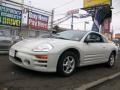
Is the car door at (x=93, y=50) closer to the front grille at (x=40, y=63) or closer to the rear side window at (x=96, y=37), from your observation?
the rear side window at (x=96, y=37)

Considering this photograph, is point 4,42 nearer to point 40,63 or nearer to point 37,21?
point 40,63

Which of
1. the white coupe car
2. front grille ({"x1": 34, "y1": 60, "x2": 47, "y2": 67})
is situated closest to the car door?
the white coupe car

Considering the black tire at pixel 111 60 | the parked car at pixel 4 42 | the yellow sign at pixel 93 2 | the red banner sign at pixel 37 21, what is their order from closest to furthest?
the black tire at pixel 111 60
the parked car at pixel 4 42
the red banner sign at pixel 37 21
the yellow sign at pixel 93 2

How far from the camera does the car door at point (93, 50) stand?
593 cm

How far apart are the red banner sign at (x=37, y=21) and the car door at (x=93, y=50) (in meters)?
9.47

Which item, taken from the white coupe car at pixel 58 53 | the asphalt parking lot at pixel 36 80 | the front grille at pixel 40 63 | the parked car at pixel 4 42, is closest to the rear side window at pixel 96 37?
the white coupe car at pixel 58 53

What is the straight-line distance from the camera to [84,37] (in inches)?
241

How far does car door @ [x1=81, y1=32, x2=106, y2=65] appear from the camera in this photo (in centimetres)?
593

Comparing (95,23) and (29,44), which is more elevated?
(95,23)

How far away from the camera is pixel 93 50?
623 cm

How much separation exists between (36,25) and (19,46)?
11.1 metres

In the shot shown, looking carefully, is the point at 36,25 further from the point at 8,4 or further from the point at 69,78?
the point at 69,78

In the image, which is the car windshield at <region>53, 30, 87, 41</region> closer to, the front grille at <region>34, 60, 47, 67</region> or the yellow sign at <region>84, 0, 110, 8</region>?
the front grille at <region>34, 60, 47, 67</region>

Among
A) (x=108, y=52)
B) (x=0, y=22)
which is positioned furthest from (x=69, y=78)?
(x=0, y=22)
